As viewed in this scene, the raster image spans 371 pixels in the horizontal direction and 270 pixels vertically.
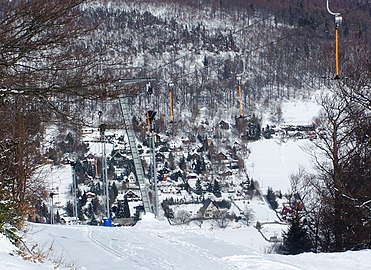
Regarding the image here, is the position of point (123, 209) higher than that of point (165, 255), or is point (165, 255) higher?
point (123, 209)

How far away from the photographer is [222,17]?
464 ft

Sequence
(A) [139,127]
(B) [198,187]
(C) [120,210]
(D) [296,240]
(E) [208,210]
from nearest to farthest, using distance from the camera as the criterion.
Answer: (A) [139,127], (D) [296,240], (C) [120,210], (E) [208,210], (B) [198,187]

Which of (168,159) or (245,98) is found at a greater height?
(245,98)

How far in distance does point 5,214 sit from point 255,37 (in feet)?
294

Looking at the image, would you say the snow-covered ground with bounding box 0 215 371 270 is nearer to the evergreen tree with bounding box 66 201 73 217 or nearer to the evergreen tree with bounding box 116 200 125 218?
the evergreen tree with bounding box 116 200 125 218

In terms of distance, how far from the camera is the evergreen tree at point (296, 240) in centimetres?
2393

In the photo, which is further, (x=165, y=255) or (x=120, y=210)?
(x=120, y=210)

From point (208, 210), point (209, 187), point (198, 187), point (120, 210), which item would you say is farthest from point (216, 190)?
point (120, 210)

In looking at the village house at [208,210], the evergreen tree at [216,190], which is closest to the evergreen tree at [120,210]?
the village house at [208,210]

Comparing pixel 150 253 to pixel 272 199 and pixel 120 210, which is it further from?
pixel 272 199

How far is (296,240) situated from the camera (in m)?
24.5

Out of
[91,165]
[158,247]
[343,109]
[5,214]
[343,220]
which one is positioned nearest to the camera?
[5,214]

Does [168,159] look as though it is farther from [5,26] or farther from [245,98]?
[5,26]

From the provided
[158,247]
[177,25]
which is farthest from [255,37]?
[158,247]
